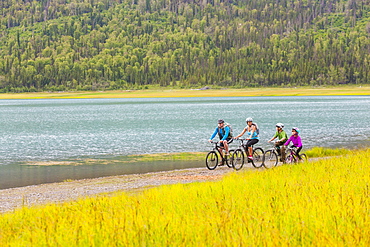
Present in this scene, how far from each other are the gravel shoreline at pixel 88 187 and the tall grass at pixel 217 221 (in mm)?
7061

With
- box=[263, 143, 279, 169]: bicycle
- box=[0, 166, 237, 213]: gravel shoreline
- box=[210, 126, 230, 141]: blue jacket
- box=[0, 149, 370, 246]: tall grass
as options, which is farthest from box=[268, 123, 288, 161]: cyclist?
box=[0, 149, 370, 246]: tall grass

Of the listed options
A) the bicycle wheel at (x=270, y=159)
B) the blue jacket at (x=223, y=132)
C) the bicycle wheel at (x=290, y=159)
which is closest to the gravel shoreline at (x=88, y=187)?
the blue jacket at (x=223, y=132)

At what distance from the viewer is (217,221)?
883 centimetres

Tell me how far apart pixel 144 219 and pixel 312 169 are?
11338 mm

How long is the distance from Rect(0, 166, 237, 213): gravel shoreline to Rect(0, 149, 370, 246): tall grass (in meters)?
7.06

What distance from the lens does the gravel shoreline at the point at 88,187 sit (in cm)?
1978

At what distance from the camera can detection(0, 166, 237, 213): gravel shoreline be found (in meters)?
19.8

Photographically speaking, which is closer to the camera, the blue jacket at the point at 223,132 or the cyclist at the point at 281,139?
the cyclist at the point at 281,139

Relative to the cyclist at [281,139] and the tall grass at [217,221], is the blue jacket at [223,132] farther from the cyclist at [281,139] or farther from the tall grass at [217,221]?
the tall grass at [217,221]

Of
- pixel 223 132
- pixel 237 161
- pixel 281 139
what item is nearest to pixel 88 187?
pixel 223 132

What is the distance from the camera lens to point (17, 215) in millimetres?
12320

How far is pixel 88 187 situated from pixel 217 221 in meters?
15.1

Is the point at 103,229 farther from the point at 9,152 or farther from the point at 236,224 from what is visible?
the point at 9,152

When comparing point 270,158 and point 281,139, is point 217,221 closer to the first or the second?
point 281,139
